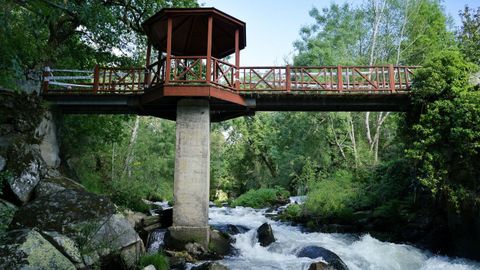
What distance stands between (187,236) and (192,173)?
82.8 inches

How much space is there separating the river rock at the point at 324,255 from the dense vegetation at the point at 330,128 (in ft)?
12.8

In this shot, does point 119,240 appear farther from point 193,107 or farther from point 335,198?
point 335,198

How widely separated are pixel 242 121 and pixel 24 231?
96.3ft

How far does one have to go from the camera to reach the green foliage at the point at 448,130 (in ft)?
34.9

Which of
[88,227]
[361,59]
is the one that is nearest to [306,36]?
[361,59]

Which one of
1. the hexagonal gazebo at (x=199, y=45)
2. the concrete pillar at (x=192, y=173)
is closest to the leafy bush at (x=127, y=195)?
the concrete pillar at (x=192, y=173)

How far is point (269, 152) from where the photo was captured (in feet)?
110

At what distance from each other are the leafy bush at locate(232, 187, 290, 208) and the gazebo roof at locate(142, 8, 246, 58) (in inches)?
522

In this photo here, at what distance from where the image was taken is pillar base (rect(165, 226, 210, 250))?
11.5m

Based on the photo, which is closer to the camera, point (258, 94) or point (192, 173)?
point (192, 173)

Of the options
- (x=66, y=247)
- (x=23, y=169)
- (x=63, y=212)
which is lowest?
(x=66, y=247)

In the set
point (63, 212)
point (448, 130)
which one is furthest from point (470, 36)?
point (63, 212)

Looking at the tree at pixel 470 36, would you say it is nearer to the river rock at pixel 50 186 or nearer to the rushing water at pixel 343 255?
the rushing water at pixel 343 255

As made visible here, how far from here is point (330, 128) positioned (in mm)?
25359
